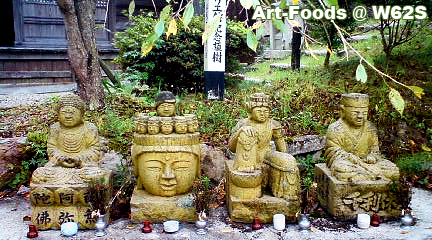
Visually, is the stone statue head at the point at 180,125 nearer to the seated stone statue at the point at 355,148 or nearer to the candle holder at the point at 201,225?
the candle holder at the point at 201,225

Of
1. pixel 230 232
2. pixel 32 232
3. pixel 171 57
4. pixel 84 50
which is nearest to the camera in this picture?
pixel 32 232

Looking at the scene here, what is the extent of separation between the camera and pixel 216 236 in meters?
3.65

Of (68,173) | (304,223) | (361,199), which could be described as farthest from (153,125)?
(361,199)

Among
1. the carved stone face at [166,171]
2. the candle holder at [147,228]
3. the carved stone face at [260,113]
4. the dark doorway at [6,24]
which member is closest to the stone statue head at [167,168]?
the carved stone face at [166,171]

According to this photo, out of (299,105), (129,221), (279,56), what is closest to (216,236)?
(129,221)

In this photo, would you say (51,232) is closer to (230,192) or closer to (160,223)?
(160,223)

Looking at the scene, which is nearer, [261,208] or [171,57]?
[261,208]

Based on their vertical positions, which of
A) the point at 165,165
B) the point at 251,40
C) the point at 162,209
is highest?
the point at 251,40

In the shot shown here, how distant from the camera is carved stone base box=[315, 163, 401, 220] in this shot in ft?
12.7

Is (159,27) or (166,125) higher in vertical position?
(159,27)

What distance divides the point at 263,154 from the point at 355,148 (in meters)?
0.89

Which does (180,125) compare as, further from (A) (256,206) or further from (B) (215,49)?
(B) (215,49)

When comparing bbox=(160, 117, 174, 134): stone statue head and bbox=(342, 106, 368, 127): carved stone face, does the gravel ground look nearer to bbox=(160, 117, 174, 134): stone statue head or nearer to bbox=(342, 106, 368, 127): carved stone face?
bbox=(160, 117, 174, 134): stone statue head

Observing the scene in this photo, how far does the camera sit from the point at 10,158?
5027mm
